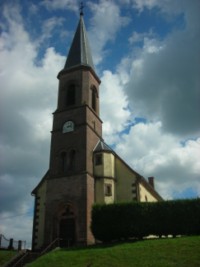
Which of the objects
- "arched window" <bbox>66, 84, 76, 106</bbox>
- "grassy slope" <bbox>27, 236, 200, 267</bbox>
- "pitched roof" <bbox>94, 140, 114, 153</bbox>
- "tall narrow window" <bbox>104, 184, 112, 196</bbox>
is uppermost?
"arched window" <bbox>66, 84, 76, 106</bbox>

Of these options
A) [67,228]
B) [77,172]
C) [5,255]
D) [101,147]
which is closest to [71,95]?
[101,147]

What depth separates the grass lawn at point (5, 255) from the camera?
25.1 metres

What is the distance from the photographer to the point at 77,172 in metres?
32.3

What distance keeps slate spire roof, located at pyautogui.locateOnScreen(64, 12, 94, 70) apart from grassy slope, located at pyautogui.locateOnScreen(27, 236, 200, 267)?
22119 mm

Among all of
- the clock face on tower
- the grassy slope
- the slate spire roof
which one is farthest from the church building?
the grassy slope

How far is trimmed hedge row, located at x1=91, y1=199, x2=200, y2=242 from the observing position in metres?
26.9

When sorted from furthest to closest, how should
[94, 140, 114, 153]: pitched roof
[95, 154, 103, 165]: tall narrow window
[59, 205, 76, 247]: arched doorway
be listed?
[94, 140, 114, 153]: pitched roof
[95, 154, 103, 165]: tall narrow window
[59, 205, 76, 247]: arched doorway

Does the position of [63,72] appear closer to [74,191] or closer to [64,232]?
[74,191]

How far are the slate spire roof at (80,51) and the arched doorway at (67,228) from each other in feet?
54.7

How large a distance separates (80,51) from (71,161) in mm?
14472

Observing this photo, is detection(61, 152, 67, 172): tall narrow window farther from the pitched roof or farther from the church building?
the pitched roof

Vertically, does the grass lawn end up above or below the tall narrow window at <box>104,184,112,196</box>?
below

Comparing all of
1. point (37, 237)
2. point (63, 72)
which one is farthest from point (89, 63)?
point (37, 237)

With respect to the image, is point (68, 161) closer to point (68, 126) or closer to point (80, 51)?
point (68, 126)
